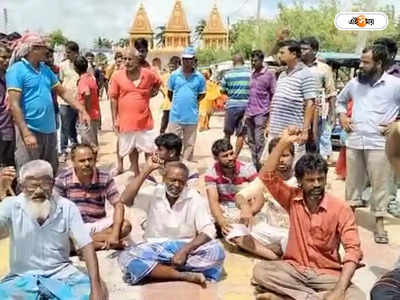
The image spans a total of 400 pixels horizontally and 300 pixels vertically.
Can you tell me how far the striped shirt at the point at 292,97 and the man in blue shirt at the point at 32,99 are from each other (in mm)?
1763

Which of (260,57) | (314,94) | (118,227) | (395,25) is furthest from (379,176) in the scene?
(395,25)

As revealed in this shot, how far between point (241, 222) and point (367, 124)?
4.35 feet

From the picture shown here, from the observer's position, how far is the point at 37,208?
3740 millimetres

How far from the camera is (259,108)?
312 inches

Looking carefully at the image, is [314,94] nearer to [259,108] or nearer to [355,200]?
[355,200]

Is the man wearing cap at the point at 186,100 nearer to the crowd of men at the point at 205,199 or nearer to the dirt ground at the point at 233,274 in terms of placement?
the crowd of men at the point at 205,199

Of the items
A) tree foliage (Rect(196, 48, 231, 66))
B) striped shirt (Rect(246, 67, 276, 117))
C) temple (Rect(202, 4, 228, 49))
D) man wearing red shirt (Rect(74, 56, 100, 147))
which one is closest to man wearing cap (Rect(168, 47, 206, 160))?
striped shirt (Rect(246, 67, 276, 117))

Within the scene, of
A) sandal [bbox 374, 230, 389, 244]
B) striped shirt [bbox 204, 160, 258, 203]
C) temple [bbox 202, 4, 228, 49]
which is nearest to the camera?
striped shirt [bbox 204, 160, 258, 203]

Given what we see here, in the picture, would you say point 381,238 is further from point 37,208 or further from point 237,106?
point 237,106

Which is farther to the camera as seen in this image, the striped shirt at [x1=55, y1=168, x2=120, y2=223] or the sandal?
the sandal

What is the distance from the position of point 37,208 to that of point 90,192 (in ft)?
3.89

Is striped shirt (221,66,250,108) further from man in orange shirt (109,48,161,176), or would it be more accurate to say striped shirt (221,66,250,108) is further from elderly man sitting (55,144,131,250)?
elderly man sitting (55,144,131,250)

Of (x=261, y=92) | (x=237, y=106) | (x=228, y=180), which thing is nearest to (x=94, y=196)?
(x=228, y=180)

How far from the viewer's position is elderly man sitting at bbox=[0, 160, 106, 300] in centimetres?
372
